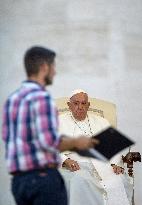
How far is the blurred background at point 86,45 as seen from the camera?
4961 mm

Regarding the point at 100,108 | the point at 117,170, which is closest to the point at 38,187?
the point at 117,170

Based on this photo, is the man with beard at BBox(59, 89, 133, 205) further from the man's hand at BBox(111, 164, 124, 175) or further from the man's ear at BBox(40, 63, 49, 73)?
the man's ear at BBox(40, 63, 49, 73)

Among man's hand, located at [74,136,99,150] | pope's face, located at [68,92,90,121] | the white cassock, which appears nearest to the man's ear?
man's hand, located at [74,136,99,150]

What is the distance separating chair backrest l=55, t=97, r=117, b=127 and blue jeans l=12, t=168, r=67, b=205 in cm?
261

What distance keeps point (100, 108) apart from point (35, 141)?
9.23 feet

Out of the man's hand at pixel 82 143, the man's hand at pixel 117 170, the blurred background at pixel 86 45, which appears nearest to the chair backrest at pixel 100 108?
the blurred background at pixel 86 45

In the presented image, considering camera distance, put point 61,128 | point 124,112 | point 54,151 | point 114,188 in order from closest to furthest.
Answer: point 54,151 < point 114,188 < point 61,128 < point 124,112

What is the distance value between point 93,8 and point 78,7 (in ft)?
0.61

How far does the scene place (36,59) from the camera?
2.18 m

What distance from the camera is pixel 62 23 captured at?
16.5 ft

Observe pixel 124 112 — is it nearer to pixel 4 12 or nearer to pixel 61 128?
pixel 61 128

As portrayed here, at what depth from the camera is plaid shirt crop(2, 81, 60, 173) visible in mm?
1992

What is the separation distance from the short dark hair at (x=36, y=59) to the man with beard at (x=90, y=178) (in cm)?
188

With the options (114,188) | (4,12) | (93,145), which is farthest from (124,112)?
(93,145)
